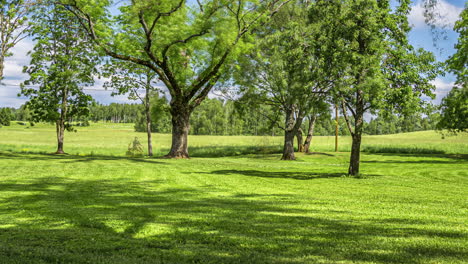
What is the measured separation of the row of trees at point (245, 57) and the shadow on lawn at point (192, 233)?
1021 cm

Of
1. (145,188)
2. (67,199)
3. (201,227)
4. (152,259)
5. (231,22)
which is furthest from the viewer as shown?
(231,22)

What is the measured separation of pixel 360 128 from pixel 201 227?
14825mm

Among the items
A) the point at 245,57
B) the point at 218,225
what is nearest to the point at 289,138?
the point at 245,57

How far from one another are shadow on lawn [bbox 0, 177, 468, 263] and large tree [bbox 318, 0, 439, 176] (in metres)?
9.74

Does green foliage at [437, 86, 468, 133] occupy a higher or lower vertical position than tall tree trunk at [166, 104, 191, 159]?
higher

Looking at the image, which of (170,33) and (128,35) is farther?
(128,35)

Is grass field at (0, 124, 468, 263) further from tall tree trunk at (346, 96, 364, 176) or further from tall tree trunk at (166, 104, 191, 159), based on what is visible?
tall tree trunk at (166, 104, 191, 159)

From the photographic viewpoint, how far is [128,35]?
29641 millimetres

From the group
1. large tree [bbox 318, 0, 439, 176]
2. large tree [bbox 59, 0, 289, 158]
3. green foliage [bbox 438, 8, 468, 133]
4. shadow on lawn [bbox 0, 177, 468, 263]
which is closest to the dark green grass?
shadow on lawn [bbox 0, 177, 468, 263]

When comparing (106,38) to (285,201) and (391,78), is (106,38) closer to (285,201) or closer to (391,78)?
(391,78)

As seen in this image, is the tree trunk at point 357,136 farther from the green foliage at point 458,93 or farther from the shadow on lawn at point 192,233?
the green foliage at point 458,93

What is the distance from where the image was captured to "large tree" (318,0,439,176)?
18.2 m

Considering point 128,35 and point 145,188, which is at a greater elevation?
point 128,35

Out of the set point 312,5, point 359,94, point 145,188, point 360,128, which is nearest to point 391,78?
point 359,94
